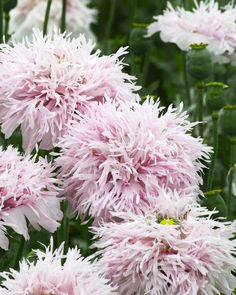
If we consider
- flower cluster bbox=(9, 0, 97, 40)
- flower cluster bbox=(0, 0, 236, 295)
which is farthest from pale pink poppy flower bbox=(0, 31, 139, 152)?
flower cluster bbox=(9, 0, 97, 40)

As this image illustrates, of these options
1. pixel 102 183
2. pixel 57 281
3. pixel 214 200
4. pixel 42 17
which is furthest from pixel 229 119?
pixel 42 17

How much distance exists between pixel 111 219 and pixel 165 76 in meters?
1.43

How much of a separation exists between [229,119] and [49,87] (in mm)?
300

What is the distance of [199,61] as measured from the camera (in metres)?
1.51

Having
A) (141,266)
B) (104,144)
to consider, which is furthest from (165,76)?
(141,266)

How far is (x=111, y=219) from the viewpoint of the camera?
1194 mm

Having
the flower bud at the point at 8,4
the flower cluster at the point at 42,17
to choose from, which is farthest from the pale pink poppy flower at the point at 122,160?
the flower cluster at the point at 42,17

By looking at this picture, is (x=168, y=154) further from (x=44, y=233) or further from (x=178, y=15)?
(x=178, y=15)

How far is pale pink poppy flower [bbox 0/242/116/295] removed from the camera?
105 cm

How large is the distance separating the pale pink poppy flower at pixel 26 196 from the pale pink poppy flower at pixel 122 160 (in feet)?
0.10

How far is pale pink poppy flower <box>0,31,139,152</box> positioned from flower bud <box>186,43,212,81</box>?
0.54ft

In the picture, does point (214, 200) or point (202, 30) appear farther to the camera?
point (202, 30)

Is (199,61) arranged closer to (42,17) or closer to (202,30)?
(202,30)

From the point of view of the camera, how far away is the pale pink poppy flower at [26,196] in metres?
1.18
